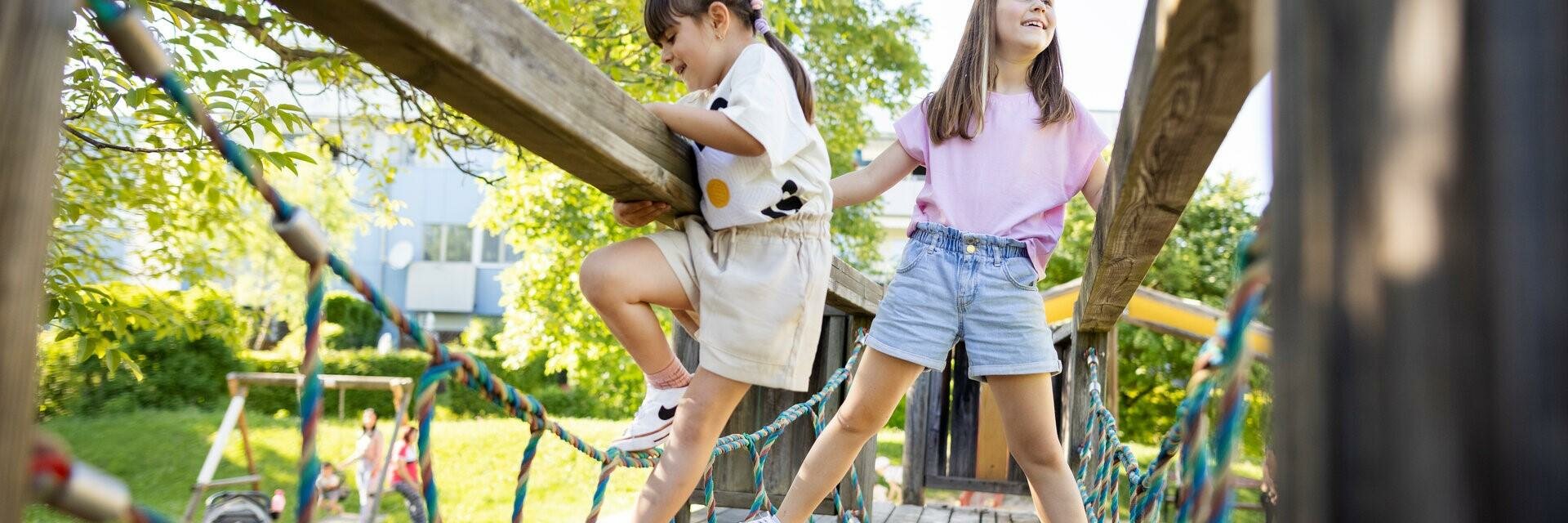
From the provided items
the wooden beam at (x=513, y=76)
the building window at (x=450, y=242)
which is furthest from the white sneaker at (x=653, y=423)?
the building window at (x=450, y=242)

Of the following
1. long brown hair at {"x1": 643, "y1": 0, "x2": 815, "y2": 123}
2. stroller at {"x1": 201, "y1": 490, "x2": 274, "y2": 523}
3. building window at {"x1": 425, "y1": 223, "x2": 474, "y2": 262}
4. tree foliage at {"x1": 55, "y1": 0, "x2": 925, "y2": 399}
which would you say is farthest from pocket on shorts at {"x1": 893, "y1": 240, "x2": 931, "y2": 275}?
building window at {"x1": 425, "y1": 223, "x2": 474, "y2": 262}

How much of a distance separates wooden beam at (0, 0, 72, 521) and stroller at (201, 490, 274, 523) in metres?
8.53

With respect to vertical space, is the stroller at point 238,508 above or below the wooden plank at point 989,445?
below

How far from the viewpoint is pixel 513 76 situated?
3.56 feet

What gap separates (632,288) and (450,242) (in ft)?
90.2

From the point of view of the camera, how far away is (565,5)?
4.01 m

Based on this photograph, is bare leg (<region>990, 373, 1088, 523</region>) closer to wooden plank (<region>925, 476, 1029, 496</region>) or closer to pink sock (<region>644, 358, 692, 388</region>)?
pink sock (<region>644, 358, 692, 388</region>)

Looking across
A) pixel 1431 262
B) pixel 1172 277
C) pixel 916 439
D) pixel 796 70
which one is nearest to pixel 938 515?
pixel 916 439

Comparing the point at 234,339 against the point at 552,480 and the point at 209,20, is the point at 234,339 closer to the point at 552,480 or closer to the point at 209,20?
the point at 209,20

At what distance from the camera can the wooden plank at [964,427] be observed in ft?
19.8

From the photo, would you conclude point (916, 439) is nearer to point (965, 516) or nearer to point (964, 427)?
point (964, 427)

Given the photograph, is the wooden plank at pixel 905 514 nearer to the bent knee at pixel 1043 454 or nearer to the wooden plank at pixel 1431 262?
the bent knee at pixel 1043 454

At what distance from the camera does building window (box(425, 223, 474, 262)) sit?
28.0 metres

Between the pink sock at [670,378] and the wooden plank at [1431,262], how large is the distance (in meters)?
1.47
